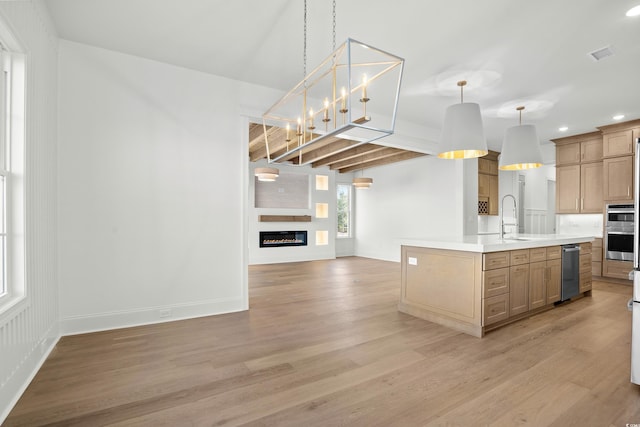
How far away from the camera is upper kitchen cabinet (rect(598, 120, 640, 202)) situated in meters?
5.66

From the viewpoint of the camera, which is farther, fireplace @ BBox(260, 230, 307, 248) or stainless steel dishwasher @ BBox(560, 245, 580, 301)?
fireplace @ BBox(260, 230, 307, 248)

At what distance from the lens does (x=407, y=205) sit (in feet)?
27.7

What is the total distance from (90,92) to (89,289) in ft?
6.69

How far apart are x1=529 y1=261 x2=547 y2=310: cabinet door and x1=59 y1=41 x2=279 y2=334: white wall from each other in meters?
3.51

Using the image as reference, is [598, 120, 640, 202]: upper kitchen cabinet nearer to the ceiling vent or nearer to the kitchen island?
the kitchen island

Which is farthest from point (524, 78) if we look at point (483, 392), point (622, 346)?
point (483, 392)

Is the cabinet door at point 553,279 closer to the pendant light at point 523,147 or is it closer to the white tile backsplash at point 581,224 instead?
the pendant light at point 523,147

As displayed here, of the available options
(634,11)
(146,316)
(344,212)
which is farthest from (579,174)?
(146,316)

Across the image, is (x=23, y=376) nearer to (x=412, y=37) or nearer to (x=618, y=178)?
(x=412, y=37)

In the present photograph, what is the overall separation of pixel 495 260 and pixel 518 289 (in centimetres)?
65

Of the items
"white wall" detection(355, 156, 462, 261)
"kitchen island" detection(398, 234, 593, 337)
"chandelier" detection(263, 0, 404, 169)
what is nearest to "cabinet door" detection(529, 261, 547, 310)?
"kitchen island" detection(398, 234, 593, 337)

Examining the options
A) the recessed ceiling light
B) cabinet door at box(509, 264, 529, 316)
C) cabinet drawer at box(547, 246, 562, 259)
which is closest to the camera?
the recessed ceiling light

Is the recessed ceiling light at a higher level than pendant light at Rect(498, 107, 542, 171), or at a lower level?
higher

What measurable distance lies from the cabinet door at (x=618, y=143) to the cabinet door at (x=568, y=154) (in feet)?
1.81
